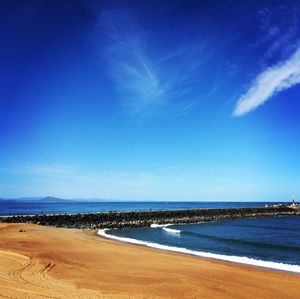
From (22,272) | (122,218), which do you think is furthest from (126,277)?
(122,218)

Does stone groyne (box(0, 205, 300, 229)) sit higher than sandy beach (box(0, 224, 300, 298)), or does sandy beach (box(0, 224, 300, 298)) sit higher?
stone groyne (box(0, 205, 300, 229))

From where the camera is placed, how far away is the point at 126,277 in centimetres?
1258

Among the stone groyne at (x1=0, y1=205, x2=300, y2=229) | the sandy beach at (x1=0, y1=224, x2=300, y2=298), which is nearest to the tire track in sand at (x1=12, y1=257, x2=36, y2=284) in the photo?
the sandy beach at (x1=0, y1=224, x2=300, y2=298)

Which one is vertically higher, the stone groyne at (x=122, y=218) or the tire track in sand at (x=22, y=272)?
the stone groyne at (x=122, y=218)

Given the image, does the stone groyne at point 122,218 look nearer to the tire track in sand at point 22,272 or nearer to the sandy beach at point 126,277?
the sandy beach at point 126,277

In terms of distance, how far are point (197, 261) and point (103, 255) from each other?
4.41 meters

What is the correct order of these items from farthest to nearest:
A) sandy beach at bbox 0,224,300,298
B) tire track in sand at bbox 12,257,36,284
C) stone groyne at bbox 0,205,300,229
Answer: stone groyne at bbox 0,205,300,229
tire track in sand at bbox 12,257,36,284
sandy beach at bbox 0,224,300,298

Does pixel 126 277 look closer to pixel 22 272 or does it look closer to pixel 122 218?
pixel 22 272

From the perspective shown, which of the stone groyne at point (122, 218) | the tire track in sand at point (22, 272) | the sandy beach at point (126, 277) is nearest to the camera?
the sandy beach at point (126, 277)

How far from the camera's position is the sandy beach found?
Result: 34.4 feet

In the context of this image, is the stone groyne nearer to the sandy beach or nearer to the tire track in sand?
the sandy beach

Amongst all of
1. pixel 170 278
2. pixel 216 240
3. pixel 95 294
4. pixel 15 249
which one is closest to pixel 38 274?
pixel 95 294

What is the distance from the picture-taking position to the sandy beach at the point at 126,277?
413 inches

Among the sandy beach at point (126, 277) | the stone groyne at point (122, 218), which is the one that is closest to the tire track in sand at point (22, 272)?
the sandy beach at point (126, 277)
